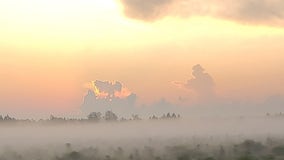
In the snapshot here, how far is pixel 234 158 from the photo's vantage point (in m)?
47.1

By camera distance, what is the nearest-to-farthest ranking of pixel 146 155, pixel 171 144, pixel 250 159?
pixel 250 159
pixel 146 155
pixel 171 144

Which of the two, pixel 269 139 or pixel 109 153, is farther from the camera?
pixel 269 139

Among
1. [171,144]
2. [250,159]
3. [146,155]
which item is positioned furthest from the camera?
[171,144]

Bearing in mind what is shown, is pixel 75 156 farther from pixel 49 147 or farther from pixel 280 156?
pixel 280 156

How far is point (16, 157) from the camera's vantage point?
51.0m

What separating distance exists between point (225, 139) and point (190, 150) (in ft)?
30.1

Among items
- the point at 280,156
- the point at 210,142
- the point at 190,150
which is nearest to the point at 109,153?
the point at 190,150

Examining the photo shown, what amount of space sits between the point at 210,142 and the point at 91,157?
1289 centimetres

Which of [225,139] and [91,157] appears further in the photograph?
[225,139]

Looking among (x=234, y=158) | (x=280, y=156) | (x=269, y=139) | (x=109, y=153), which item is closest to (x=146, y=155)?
(x=109, y=153)

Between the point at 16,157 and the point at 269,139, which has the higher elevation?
the point at 269,139

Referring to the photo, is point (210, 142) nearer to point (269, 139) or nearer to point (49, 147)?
point (269, 139)

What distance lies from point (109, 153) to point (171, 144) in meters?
7.86

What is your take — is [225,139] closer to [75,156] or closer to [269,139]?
[269,139]
